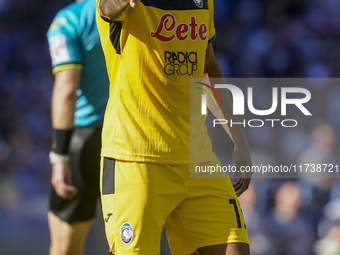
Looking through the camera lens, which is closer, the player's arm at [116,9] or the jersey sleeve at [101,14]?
the player's arm at [116,9]

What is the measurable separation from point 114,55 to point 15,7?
8556 mm

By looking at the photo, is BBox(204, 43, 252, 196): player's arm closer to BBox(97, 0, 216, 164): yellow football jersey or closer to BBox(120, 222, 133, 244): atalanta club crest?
BBox(97, 0, 216, 164): yellow football jersey

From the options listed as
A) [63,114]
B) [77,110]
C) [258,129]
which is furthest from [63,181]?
[258,129]

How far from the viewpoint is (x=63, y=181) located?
2.44 m

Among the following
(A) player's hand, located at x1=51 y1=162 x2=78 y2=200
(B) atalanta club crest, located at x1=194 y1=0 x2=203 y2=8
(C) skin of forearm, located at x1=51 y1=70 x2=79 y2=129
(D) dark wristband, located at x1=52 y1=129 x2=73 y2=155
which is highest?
(B) atalanta club crest, located at x1=194 y1=0 x2=203 y2=8

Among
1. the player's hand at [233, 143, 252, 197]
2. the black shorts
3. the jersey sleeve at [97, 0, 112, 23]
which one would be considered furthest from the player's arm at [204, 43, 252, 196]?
the black shorts

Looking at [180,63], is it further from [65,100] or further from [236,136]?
[65,100]

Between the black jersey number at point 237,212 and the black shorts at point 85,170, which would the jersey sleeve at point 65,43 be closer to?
the black shorts at point 85,170

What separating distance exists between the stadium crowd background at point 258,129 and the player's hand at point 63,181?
280 centimetres

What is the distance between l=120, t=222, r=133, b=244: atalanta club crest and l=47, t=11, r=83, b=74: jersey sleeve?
4.13 ft

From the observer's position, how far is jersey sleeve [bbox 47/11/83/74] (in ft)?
8.77

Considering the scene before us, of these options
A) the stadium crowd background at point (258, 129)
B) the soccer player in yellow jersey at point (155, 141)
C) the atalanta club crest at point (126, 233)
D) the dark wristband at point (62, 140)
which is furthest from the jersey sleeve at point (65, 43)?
the stadium crowd background at point (258, 129)

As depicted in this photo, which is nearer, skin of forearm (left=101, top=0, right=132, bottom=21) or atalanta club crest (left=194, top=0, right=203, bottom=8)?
skin of forearm (left=101, top=0, right=132, bottom=21)

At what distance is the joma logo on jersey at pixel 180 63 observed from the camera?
6.03 ft
